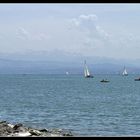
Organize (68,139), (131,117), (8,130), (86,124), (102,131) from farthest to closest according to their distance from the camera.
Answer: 1. (131,117)
2. (86,124)
3. (102,131)
4. (8,130)
5. (68,139)

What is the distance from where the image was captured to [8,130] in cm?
3128

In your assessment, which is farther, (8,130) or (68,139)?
(8,130)

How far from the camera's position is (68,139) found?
3736mm

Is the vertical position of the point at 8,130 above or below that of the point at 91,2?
below

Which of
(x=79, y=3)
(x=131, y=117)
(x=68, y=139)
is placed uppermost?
(x=79, y=3)

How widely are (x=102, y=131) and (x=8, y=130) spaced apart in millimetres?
11334

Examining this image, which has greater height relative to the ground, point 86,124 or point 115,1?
point 115,1

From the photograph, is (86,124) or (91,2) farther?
(86,124)

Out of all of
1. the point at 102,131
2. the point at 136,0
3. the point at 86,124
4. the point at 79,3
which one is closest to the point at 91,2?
the point at 79,3

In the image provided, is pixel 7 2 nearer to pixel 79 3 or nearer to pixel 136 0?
pixel 79 3

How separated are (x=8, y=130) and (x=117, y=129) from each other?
14059 mm

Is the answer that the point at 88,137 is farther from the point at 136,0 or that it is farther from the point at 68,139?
the point at 136,0

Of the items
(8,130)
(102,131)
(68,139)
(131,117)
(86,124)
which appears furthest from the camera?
(131,117)

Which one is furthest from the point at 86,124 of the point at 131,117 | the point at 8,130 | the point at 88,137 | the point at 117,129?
the point at 88,137
